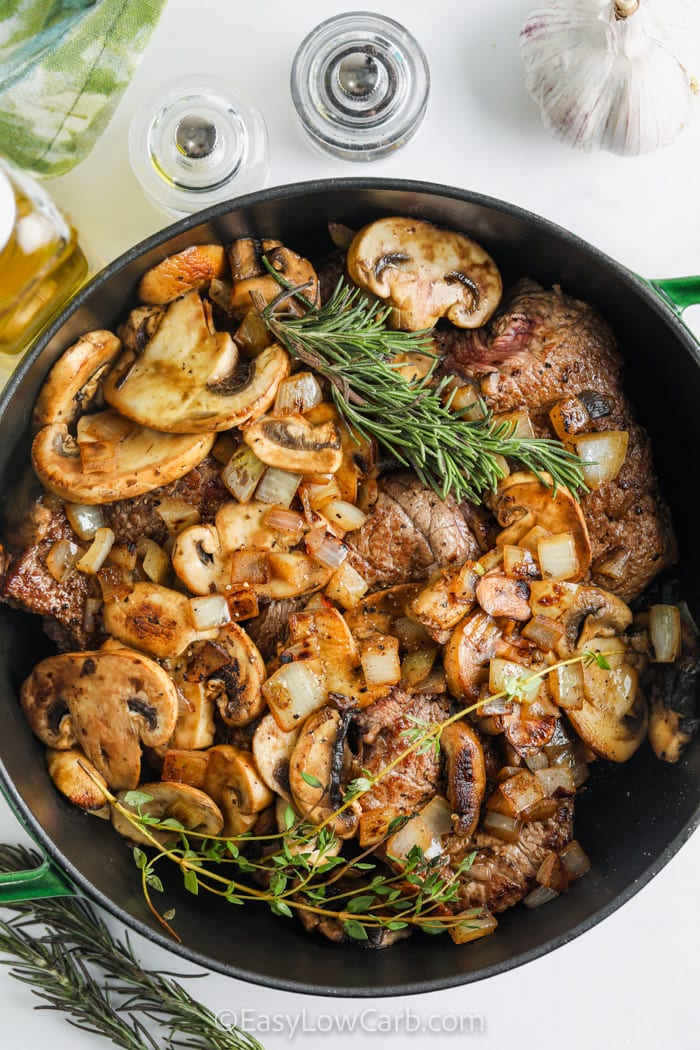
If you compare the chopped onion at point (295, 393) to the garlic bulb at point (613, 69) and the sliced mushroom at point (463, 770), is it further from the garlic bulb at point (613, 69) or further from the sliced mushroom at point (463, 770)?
the garlic bulb at point (613, 69)

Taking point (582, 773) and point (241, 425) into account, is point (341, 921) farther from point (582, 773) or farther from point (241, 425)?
point (241, 425)

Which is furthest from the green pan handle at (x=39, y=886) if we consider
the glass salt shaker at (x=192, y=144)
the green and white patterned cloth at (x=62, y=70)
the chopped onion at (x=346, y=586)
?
the green and white patterned cloth at (x=62, y=70)

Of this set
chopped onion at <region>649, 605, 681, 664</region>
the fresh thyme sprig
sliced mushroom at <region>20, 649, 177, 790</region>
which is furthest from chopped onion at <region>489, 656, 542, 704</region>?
sliced mushroom at <region>20, 649, 177, 790</region>

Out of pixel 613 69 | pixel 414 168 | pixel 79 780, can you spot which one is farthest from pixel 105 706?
pixel 613 69

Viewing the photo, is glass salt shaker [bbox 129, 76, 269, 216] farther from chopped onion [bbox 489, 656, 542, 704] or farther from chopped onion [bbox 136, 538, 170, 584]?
chopped onion [bbox 489, 656, 542, 704]

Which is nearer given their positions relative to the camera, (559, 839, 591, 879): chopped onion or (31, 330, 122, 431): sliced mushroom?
(31, 330, 122, 431): sliced mushroom

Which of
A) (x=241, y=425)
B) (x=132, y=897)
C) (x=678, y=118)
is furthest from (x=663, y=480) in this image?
(x=132, y=897)

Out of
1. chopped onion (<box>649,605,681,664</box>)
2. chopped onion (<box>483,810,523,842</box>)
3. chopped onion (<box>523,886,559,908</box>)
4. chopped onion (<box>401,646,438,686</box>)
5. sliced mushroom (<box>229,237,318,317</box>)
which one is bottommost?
chopped onion (<box>523,886,559,908</box>)
